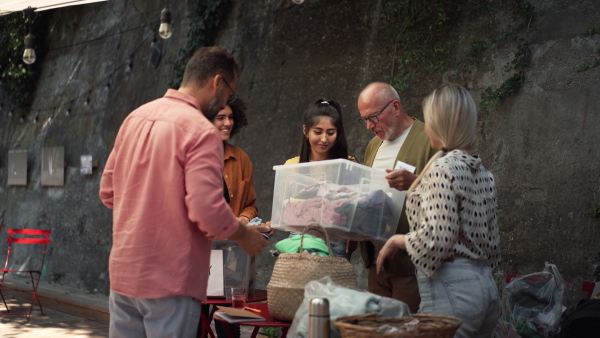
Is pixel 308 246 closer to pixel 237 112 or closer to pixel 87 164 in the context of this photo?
pixel 237 112

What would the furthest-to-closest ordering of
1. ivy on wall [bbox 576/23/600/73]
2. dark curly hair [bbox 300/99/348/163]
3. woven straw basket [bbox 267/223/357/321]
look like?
ivy on wall [bbox 576/23/600/73]
dark curly hair [bbox 300/99/348/163]
woven straw basket [bbox 267/223/357/321]

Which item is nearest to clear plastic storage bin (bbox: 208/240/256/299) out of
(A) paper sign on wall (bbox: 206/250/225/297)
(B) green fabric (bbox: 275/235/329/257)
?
(A) paper sign on wall (bbox: 206/250/225/297)

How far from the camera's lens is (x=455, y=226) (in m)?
2.64

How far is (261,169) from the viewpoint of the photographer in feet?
24.5

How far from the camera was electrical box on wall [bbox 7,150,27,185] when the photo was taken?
11.7 metres

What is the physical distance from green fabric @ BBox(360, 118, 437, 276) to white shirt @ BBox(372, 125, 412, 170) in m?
0.06

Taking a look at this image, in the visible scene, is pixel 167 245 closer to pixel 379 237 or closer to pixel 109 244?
pixel 379 237

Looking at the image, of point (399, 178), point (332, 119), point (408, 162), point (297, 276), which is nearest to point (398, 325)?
point (297, 276)

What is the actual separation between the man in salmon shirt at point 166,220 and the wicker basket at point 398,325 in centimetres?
57

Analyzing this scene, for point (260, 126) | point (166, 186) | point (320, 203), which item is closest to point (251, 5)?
point (260, 126)

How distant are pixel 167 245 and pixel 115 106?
7.77 meters

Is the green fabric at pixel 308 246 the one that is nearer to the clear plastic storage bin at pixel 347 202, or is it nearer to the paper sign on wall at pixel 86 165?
the clear plastic storage bin at pixel 347 202

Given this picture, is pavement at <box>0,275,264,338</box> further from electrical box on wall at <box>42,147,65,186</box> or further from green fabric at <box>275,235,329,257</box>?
green fabric at <box>275,235,329,257</box>

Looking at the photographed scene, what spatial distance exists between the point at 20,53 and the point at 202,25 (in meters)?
4.99
